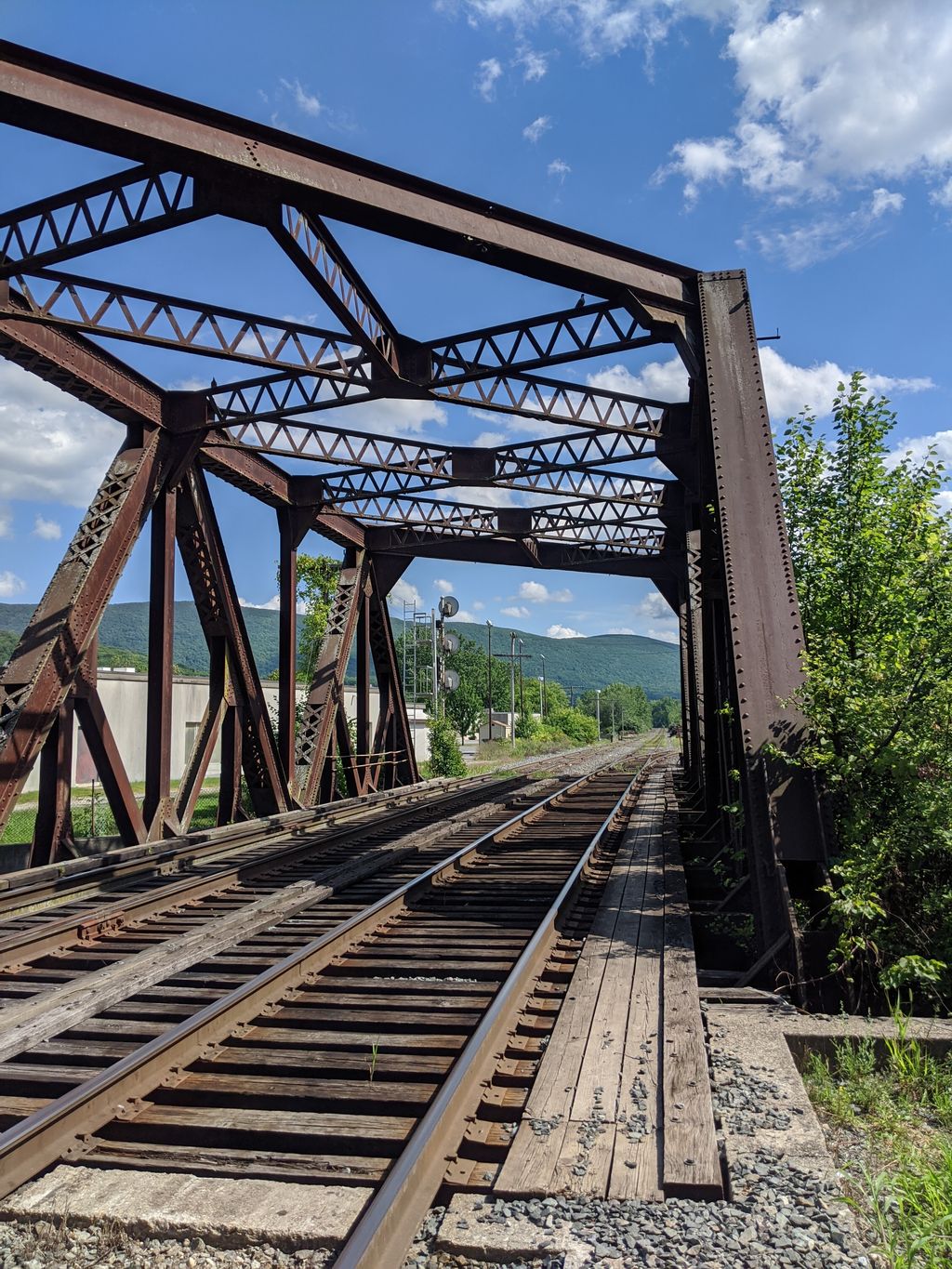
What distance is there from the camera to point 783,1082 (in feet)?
13.3

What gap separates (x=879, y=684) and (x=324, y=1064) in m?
4.34

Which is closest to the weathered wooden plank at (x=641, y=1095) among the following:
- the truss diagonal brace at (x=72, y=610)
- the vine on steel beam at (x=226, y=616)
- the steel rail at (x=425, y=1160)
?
the steel rail at (x=425, y=1160)

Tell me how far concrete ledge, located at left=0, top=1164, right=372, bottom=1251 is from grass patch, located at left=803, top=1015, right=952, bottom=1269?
1.74m

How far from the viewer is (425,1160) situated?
3.26 m

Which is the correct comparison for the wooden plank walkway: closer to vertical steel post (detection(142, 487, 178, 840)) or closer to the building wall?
vertical steel post (detection(142, 487, 178, 840))

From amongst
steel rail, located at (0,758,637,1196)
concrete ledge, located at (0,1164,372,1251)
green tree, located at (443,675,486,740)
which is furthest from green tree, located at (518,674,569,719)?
concrete ledge, located at (0,1164,372,1251)

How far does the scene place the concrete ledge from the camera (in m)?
2.96

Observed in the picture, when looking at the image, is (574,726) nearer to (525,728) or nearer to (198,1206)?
(525,728)

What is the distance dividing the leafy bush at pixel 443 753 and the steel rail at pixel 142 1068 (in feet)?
80.9

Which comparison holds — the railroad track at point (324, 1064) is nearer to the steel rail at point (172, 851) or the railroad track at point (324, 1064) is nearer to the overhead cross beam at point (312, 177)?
the steel rail at point (172, 851)

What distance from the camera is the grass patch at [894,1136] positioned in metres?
2.89

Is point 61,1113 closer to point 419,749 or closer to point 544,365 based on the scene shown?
point 544,365

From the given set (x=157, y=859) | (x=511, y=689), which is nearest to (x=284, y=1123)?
(x=157, y=859)

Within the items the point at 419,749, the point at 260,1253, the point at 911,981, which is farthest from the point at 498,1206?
the point at 419,749
